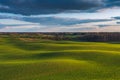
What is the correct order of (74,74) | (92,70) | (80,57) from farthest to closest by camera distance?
(80,57), (92,70), (74,74)

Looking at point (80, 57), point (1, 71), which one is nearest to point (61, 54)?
point (80, 57)

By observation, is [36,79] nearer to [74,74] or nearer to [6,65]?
[74,74]

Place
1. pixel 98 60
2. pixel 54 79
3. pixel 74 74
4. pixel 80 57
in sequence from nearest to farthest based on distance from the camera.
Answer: pixel 54 79, pixel 74 74, pixel 98 60, pixel 80 57

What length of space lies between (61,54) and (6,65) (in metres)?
13.9

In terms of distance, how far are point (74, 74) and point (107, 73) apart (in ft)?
12.9

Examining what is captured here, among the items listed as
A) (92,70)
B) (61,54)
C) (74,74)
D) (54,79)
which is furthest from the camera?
(61,54)

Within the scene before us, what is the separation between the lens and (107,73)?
123 feet

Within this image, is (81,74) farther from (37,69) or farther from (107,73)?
(37,69)

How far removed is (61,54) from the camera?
54844 millimetres

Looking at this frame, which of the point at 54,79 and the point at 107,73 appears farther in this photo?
the point at 107,73

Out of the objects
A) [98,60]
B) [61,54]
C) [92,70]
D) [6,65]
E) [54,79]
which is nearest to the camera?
[54,79]

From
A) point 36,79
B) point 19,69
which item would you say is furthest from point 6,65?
point 36,79

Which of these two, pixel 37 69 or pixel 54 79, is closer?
pixel 54 79

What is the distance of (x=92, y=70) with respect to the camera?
39625mm
